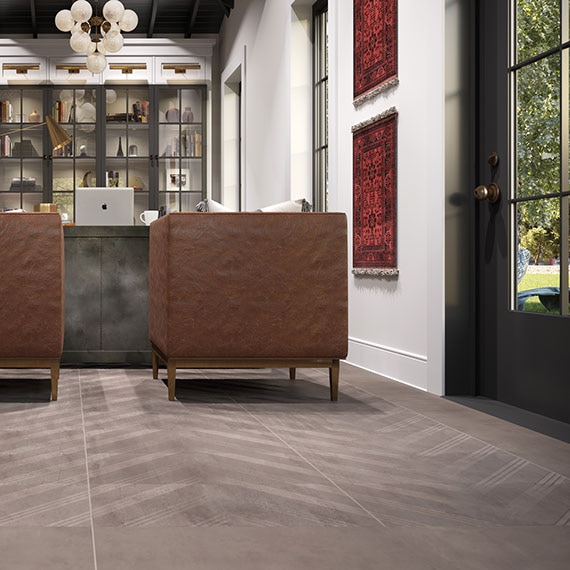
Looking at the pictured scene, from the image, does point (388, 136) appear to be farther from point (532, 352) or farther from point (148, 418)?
point (148, 418)

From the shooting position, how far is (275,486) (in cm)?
188

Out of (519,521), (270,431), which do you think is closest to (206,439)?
(270,431)

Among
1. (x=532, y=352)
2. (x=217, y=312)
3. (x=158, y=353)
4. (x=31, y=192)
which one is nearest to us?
(x=532, y=352)

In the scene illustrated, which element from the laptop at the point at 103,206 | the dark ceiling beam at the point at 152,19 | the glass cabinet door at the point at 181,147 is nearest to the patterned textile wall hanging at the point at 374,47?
the laptop at the point at 103,206

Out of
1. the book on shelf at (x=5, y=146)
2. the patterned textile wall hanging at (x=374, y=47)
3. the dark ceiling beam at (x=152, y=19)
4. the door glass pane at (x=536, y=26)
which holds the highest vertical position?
the dark ceiling beam at (x=152, y=19)

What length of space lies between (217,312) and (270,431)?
75cm

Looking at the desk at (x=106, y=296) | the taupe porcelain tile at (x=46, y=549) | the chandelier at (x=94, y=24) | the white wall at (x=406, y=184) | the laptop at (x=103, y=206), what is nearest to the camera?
the taupe porcelain tile at (x=46, y=549)

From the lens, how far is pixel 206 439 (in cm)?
245

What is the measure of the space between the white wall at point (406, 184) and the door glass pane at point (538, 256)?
43cm

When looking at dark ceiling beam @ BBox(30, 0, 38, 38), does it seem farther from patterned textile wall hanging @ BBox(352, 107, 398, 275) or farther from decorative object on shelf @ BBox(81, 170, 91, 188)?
patterned textile wall hanging @ BBox(352, 107, 398, 275)

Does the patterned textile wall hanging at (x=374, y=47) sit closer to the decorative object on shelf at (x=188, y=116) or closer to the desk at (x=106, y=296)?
the desk at (x=106, y=296)

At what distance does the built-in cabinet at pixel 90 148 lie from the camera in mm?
9344

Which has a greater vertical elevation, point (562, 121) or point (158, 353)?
point (562, 121)

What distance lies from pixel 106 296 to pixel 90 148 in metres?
5.51
